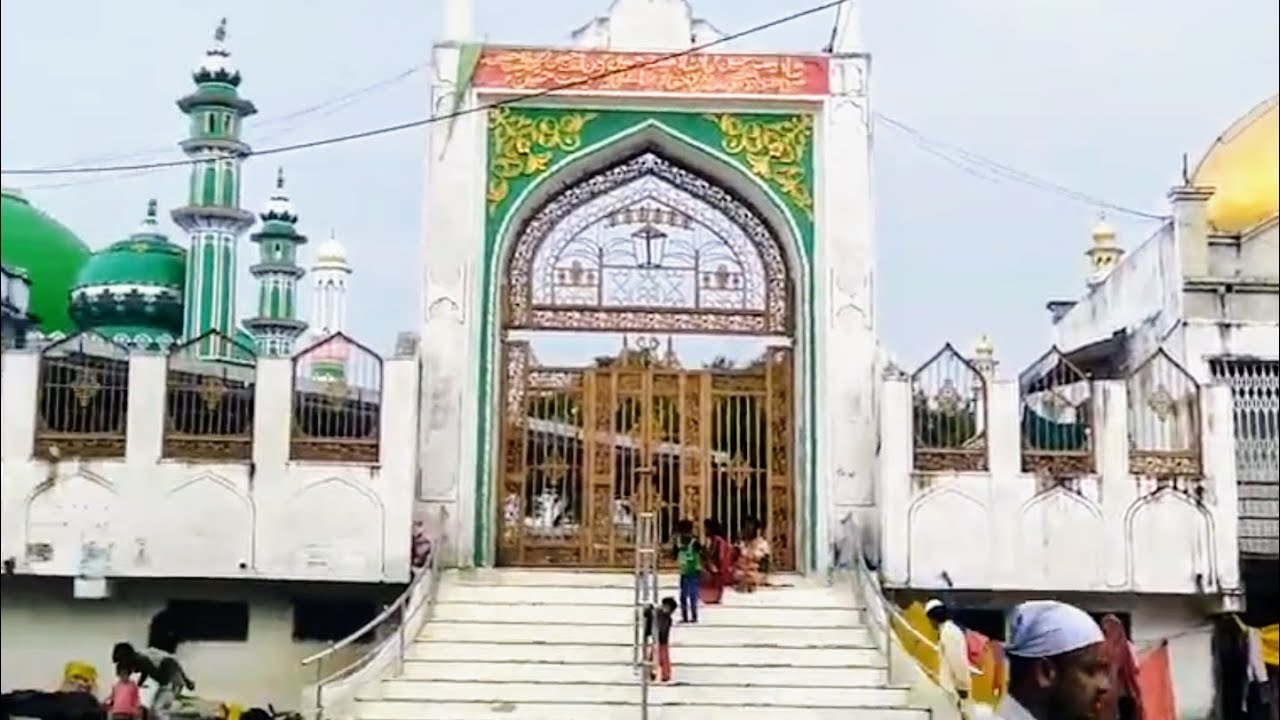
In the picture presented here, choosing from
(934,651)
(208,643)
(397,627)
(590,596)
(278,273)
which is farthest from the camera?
(278,273)

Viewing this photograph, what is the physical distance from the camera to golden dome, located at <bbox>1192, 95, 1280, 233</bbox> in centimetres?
1995

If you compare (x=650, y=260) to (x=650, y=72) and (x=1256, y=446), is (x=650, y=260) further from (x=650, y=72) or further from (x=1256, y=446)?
(x=1256, y=446)

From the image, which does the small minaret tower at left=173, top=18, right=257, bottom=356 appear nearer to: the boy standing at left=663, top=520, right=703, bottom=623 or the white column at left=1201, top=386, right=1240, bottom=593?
the boy standing at left=663, top=520, right=703, bottom=623

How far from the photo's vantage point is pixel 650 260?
15.9m

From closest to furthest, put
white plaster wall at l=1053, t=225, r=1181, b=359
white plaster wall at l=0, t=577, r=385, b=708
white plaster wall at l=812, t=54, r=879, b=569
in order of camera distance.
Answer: white plaster wall at l=0, t=577, r=385, b=708, white plaster wall at l=812, t=54, r=879, b=569, white plaster wall at l=1053, t=225, r=1181, b=359

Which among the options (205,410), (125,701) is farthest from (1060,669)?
(205,410)

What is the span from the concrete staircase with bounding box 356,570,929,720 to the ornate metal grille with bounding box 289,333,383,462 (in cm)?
153

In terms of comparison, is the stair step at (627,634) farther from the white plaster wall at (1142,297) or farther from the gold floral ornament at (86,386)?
the white plaster wall at (1142,297)

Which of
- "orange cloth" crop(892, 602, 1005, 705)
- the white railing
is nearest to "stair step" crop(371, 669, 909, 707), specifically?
the white railing

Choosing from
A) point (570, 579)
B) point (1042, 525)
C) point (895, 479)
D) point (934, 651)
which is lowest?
point (934, 651)

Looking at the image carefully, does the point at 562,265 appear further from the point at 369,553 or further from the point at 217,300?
the point at 217,300

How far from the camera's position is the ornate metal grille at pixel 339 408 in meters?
14.5

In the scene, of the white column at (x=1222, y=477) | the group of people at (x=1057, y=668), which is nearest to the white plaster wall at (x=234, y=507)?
the white column at (x=1222, y=477)

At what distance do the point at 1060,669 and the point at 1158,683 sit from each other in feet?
35.1
